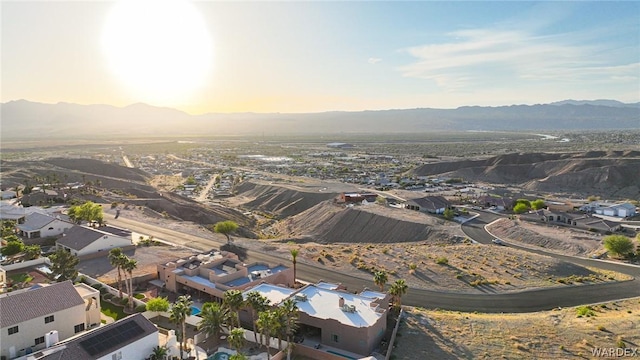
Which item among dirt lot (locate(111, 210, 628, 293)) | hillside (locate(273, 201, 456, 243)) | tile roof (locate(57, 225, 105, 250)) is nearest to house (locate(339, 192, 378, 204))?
hillside (locate(273, 201, 456, 243))

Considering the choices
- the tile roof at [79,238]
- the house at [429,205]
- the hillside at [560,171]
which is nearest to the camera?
the tile roof at [79,238]

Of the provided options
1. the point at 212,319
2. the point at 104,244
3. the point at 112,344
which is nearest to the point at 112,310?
the point at 112,344

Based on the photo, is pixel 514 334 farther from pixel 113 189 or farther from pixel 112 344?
pixel 113 189

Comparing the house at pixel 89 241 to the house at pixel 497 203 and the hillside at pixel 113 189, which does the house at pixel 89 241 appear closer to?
the hillside at pixel 113 189

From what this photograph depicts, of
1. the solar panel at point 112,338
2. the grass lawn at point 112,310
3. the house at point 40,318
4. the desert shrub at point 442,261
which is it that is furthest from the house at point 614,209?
the house at point 40,318

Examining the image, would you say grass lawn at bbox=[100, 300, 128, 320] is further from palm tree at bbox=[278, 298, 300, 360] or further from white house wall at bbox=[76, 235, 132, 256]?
palm tree at bbox=[278, 298, 300, 360]

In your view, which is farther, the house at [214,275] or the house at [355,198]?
the house at [355,198]
